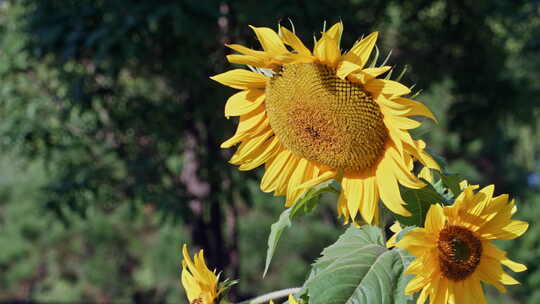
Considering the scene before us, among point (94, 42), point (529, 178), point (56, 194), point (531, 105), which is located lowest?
point (529, 178)

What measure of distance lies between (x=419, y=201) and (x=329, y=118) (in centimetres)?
16

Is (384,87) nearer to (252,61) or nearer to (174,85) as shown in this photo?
(252,61)

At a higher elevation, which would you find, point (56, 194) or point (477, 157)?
point (56, 194)

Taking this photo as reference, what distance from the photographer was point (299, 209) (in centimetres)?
92

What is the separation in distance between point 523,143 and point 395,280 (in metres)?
6.63

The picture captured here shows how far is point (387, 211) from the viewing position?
0.95 meters

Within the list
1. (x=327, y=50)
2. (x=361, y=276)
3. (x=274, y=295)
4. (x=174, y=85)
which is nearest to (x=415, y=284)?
(x=361, y=276)

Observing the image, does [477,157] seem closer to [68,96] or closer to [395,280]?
[68,96]

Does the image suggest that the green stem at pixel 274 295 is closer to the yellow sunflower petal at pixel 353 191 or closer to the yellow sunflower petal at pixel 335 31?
the yellow sunflower petal at pixel 353 191

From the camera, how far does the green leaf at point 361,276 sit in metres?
0.83

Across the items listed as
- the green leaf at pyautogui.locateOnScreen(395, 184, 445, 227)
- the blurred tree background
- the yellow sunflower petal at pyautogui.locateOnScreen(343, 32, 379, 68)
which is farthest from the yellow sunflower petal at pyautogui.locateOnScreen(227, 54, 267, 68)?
the blurred tree background

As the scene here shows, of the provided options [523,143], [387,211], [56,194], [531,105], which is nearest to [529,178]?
[523,143]

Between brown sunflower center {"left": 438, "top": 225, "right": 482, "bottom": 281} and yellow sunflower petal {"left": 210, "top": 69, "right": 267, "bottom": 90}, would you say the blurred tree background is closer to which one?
yellow sunflower petal {"left": 210, "top": 69, "right": 267, "bottom": 90}

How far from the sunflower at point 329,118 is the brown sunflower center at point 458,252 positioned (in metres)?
0.08
